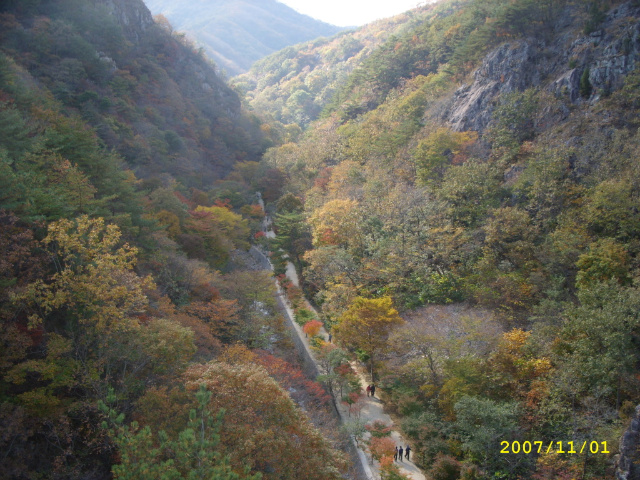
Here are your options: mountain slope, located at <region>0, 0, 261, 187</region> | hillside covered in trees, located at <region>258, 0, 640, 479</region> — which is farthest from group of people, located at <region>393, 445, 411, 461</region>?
mountain slope, located at <region>0, 0, 261, 187</region>

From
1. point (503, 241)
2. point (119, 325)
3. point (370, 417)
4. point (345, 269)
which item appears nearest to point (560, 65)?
point (503, 241)

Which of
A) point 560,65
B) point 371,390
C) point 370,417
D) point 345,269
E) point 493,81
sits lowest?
point 370,417

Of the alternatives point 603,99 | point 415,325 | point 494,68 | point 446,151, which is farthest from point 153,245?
point 494,68

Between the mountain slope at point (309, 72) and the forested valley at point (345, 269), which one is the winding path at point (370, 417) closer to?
the forested valley at point (345, 269)

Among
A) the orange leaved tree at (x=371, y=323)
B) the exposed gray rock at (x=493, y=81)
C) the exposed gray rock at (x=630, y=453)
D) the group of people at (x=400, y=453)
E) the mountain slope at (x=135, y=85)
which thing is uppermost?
the exposed gray rock at (x=493, y=81)

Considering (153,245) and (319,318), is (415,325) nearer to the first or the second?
(319,318)

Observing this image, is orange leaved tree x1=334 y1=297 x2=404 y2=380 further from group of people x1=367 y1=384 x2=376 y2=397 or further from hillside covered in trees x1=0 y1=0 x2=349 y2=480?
hillside covered in trees x1=0 y1=0 x2=349 y2=480

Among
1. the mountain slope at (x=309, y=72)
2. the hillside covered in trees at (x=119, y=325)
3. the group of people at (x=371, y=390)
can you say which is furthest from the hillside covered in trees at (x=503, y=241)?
the mountain slope at (x=309, y=72)
